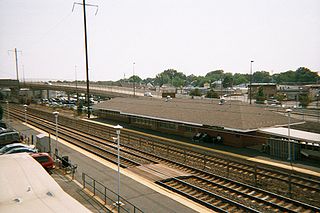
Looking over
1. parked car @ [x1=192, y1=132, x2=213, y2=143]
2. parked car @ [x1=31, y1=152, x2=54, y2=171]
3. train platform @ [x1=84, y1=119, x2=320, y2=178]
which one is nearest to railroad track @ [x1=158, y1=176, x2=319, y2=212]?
train platform @ [x1=84, y1=119, x2=320, y2=178]

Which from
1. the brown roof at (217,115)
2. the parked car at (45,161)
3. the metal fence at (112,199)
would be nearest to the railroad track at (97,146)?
the parked car at (45,161)

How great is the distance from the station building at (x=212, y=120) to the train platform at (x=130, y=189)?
1127 cm

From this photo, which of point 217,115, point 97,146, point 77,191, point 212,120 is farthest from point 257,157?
point 97,146

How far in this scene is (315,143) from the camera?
22.9 meters

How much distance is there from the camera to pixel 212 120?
3078 centimetres

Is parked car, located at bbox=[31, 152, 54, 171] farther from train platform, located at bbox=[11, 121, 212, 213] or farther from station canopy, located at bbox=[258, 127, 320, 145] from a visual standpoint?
station canopy, located at bbox=[258, 127, 320, 145]

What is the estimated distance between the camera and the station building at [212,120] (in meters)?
28.2

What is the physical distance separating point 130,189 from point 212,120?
612 inches

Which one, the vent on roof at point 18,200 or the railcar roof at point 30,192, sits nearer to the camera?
the railcar roof at point 30,192

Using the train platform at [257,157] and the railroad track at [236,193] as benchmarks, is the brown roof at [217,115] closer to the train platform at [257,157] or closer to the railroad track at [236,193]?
the train platform at [257,157]

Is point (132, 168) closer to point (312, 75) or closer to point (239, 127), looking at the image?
point (239, 127)

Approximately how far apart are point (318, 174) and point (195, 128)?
15.2m

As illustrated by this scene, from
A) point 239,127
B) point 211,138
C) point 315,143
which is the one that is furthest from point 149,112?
point 315,143

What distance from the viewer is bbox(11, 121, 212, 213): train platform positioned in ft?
49.3
